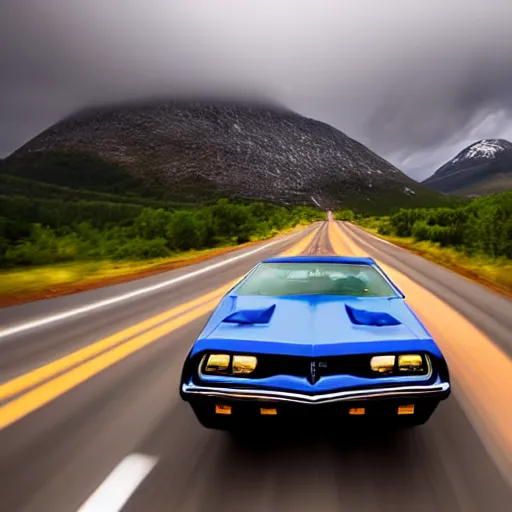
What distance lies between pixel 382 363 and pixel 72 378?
3263mm

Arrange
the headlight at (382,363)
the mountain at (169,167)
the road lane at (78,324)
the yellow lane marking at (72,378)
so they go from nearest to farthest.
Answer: the headlight at (382,363)
the yellow lane marking at (72,378)
the road lane at (78,324)
the mountain at (169,167)

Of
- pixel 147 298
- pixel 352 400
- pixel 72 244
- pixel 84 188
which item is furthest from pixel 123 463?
pixel 84 188

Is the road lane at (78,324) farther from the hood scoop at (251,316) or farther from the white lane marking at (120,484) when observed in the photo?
the hood scoop at (251,316)

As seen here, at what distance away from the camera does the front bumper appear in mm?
2723

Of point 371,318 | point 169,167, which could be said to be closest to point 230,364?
point 371,318

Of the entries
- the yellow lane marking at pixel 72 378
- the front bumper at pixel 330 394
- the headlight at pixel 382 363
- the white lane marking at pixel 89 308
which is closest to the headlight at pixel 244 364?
the front bumper at pixel 330 394

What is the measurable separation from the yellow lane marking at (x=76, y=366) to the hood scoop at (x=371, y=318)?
278 centimetres

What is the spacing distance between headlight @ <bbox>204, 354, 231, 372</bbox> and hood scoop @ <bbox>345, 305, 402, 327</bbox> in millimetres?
964

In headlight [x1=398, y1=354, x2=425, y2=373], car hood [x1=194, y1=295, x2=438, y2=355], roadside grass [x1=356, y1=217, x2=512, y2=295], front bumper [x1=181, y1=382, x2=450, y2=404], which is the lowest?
roadside grass [x1=356, y1=217, x2=512, y2=295]

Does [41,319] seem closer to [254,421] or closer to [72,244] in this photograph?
[254,421]

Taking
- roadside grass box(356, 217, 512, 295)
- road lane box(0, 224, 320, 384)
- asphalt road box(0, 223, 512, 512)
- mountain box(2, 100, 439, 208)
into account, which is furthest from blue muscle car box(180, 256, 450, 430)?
mountain box(2, 100, 439, 208)

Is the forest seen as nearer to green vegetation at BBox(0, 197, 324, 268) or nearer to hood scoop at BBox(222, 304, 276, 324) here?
green vegetation at BBox(0, 197, 324, 268)

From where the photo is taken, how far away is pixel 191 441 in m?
3.27

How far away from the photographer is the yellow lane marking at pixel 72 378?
150 inches
